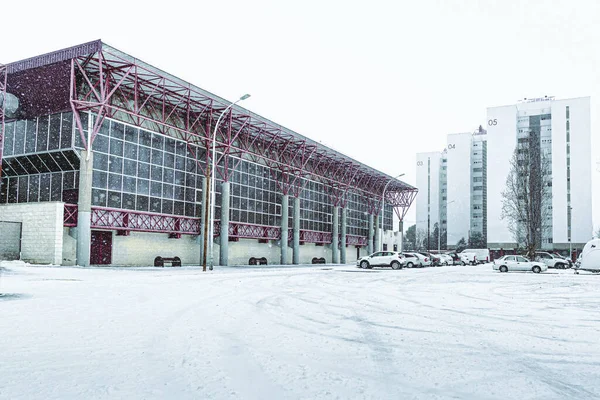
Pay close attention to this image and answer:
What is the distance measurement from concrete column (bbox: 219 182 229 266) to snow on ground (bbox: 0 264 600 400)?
31.5 metres

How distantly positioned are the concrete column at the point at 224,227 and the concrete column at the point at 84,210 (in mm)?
13425

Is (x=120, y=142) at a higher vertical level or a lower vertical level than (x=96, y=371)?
higher

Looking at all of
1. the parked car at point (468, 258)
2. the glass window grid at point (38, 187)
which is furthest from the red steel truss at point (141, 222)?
the parked car at point (468, 258)

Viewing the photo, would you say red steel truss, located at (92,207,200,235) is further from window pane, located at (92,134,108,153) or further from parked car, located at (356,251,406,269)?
parked car, located at (356,251,406,269)

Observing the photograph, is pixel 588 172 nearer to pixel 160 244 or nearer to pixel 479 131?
pixel 479 131

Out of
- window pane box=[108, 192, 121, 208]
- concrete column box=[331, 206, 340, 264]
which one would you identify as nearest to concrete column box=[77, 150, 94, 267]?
window pane box=[108, 192, 121, 208]

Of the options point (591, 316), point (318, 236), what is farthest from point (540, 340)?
point (318, 236)

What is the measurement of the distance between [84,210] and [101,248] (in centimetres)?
482

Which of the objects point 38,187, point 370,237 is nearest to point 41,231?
point 38,187

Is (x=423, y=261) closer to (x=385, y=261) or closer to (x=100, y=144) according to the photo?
(x=385, y=261)

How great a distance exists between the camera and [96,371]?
5914 mm

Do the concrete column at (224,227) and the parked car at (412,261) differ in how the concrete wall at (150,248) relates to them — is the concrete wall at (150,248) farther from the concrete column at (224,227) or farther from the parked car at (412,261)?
the parked car at (412,261)

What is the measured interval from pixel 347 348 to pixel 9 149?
37731 mm

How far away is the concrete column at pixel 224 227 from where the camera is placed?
45.2 m
